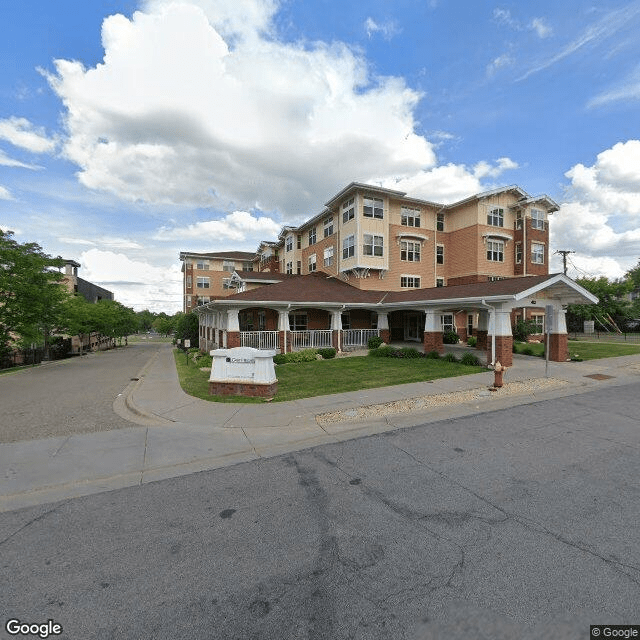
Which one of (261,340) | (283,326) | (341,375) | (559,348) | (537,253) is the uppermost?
(537,253)

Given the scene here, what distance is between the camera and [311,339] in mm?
21719

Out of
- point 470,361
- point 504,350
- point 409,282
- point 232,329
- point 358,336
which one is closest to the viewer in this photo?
point 504,350

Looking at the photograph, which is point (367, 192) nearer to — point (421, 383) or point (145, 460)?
point (421, 383)

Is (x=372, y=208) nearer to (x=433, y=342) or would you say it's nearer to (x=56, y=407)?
(x=433, y=342)

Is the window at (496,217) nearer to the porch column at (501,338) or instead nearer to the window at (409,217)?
the window at (409,217)

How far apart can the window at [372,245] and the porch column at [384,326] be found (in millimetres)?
5857

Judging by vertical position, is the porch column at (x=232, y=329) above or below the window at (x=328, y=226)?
below

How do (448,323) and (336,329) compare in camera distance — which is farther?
(448,323)

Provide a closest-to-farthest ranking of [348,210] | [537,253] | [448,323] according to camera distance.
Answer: [348,210] < [448,323] < [537,253]

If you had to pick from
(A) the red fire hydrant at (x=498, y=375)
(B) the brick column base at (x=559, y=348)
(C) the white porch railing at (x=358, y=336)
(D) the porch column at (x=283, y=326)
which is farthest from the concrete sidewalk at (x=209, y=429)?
(C) the white porch railing at (x=358, y=336)

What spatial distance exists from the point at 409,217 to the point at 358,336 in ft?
43.1

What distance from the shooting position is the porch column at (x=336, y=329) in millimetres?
21917

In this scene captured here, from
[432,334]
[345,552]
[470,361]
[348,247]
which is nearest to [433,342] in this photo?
[432,334]

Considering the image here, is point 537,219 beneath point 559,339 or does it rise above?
above
